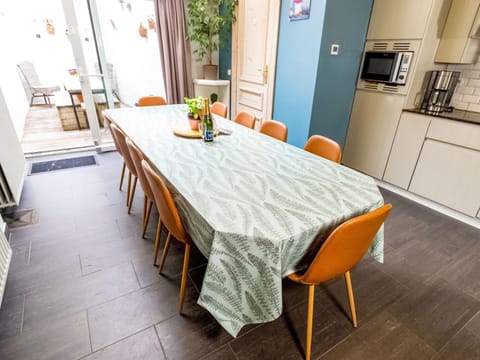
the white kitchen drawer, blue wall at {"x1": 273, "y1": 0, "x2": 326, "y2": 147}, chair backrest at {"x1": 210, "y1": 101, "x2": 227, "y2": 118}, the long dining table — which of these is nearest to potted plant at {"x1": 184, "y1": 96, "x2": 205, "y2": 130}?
the long dining table

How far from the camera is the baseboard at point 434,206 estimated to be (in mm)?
2377

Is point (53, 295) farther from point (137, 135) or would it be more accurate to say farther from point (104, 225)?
point (137, 135)

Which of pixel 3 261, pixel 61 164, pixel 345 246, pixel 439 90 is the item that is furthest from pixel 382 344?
pixel 61 164

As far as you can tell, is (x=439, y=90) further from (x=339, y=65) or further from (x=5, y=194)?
(x=5, y=194)

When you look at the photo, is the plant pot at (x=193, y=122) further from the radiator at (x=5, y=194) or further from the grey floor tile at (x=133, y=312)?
the radiator at (x=5, y=194)

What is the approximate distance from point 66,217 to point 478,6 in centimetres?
382

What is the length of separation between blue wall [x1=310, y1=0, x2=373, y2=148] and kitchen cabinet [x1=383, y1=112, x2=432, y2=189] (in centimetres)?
60

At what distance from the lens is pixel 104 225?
7.18 ft

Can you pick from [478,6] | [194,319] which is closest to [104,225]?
[194,319]

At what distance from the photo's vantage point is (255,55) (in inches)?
134

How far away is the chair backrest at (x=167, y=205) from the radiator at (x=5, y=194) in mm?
1713

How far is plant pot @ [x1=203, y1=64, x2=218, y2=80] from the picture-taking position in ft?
13.2

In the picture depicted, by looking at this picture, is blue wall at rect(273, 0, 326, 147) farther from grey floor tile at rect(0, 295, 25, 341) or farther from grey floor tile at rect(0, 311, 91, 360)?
grey floor tile at rect(0, 295, 25, 341)

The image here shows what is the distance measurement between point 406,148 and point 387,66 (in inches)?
32.5
